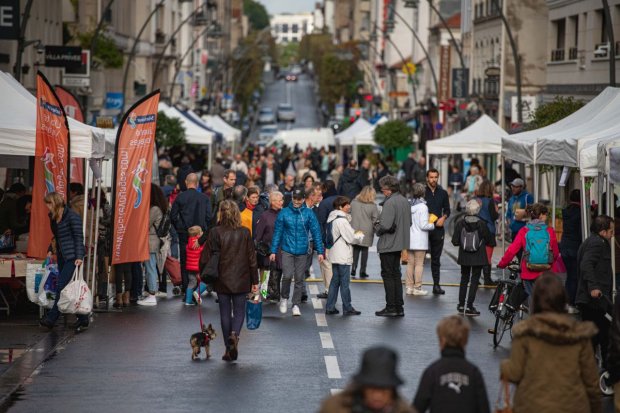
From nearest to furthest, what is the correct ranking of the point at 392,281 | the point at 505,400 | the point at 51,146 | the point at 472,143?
1. the point at 505,400
2. the point at 51,146
3. the point at 392,281
4. the point at 472,143

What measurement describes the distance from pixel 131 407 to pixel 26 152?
21.8 feet

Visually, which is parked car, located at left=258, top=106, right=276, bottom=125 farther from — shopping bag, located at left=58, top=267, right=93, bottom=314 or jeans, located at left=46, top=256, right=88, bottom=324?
shopping bag, located at left=58, top=267, right=93, bottom=314

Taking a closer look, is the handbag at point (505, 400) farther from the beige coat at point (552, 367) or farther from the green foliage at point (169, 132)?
the green foliage at point (169, 132)

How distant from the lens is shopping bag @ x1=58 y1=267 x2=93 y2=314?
16.4 metres

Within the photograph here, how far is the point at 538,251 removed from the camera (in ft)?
51.7

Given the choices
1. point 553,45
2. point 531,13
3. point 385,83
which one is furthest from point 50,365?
point 385,83

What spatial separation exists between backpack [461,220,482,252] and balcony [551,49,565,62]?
1018 inches

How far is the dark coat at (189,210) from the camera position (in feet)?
68.7

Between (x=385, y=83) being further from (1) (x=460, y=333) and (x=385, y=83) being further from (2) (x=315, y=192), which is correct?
(1) (x=460, y=333)

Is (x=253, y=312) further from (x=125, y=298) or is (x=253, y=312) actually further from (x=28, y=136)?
(x=125, y=298)

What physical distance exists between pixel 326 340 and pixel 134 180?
3.68 metres

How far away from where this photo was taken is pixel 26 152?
17.9 m

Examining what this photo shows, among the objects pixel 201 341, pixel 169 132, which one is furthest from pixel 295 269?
pixel 169 132

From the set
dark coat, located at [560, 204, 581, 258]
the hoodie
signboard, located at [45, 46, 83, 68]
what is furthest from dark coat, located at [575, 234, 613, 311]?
signboard, located at [45, 46, 83, 68]
